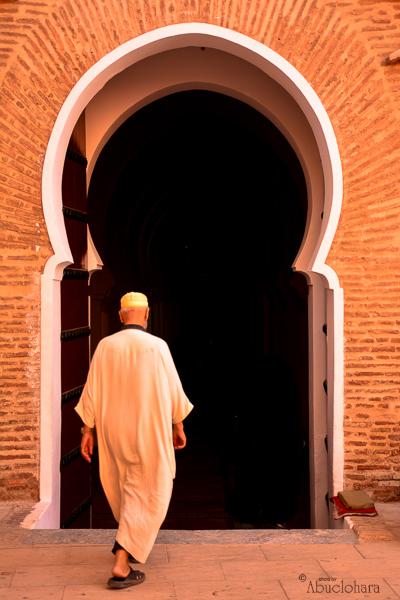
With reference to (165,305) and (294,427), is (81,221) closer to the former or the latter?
(294,427)

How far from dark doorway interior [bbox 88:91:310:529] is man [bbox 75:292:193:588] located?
325 cm

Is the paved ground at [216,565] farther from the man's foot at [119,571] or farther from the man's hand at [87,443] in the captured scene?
the man's hand at [87,443]

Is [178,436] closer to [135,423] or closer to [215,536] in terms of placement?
[135,423]

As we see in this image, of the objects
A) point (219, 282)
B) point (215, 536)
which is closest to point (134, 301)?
point (215, 536)

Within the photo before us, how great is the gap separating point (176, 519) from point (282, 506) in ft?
5.90

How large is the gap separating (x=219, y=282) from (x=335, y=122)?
11025mm

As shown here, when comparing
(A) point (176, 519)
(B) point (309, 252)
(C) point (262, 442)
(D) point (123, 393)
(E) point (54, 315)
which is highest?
(B) point (309, 252)

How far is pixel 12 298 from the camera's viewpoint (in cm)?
637

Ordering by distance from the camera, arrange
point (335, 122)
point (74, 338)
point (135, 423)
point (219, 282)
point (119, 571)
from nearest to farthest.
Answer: point (119, 571)
point (135, 423)
point (335, 122)
point (74, 338)
point (219, 282)

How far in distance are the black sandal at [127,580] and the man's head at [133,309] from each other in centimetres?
137

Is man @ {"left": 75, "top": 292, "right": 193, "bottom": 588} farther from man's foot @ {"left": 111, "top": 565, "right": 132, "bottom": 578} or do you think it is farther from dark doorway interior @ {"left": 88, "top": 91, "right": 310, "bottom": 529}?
dark doorway interior @ {"left": 88, "top": 91, "right": 310, "bottom": 529}

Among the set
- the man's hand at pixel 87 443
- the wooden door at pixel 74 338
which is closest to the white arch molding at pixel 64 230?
the wooden door at pixel 74 338

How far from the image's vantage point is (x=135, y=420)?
4.87 m

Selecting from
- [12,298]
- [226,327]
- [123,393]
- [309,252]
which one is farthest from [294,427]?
[226,327]
